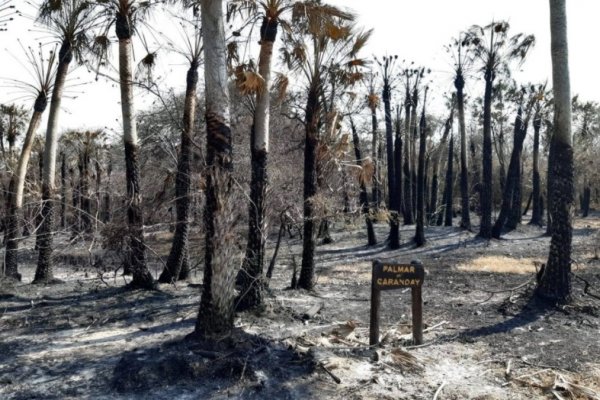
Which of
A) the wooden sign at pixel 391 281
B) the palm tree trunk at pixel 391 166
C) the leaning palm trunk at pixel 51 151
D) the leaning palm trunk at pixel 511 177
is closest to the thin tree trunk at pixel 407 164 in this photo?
the palm tree trunk at pixel 391 166

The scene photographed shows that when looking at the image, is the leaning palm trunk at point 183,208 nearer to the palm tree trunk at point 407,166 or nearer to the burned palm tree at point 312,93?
the burned palm tree at point 312,93

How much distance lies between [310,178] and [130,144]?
167 inches

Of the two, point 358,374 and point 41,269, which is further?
point 41,269

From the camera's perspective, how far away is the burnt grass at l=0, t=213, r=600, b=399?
589 centimetres

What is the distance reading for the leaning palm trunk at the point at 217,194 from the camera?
6676 mm

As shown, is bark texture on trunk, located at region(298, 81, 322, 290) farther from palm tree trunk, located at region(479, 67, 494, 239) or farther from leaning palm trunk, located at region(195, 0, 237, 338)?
palm tree trunk, located at region(479, 67, 494, 239)

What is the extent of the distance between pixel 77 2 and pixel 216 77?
8.22 metres

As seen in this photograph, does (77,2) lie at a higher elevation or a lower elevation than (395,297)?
higher

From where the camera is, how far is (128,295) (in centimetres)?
1111

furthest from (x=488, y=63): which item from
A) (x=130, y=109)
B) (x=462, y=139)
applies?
(x=130, y=109)

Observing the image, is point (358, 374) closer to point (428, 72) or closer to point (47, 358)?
point (47, 358)

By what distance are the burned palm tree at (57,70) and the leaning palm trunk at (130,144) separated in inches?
63.4

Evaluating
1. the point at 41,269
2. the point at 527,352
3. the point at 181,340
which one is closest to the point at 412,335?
the point at 527,352

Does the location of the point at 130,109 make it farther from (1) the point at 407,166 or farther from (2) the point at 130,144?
(1) the point at 407,166
